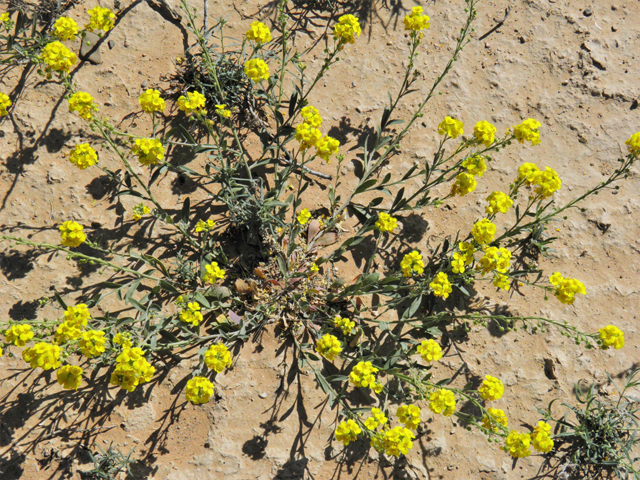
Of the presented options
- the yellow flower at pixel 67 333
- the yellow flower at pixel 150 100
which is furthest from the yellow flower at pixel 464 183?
the yellow flower at pixel 67 333

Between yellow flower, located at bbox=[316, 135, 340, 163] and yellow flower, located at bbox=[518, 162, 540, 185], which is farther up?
yellow flower, located at bbox=[518, 162, 540, 185]

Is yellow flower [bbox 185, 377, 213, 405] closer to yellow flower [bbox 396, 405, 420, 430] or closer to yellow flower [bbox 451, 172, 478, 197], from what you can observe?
yellow flower [bbox 396, 405, 420, 430]

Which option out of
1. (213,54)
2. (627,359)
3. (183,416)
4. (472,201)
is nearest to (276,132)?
(213,54)

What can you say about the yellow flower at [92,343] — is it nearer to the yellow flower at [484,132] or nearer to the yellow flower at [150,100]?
the yellow flower at [150,100]

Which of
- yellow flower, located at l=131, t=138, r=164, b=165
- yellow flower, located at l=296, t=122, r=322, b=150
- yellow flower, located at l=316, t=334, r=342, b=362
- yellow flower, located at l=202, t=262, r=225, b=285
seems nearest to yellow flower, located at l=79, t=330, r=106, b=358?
yellow flower, located at l=202, t=262, r=225, b=285

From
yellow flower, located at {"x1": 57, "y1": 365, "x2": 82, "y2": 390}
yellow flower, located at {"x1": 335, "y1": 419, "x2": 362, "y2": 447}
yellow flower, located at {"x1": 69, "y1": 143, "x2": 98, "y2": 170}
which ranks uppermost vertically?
yellow flower, located at {"x1": 69, "y1": 143, "x2": 98, "y2": 170}

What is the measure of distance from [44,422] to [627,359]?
5.06m

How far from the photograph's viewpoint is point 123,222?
412 cm

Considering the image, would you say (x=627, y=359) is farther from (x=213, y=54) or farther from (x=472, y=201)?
(x=213, y=54)

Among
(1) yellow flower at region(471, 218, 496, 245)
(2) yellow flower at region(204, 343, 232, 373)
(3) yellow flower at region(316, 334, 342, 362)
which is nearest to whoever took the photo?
(2) yellow flower at region(204, 343, 232, 373)

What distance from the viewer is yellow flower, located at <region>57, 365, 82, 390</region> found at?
307 cm

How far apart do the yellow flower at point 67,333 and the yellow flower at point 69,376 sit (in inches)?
7.9

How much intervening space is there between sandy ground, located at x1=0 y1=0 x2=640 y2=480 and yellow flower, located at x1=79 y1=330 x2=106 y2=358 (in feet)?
2.89

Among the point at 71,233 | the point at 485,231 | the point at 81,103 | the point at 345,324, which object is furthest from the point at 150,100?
the point at 485,231
